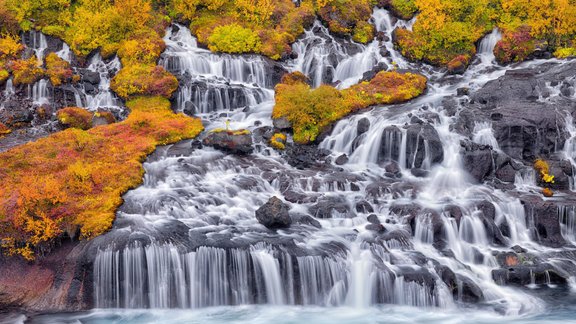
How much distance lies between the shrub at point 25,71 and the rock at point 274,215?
65.1ft

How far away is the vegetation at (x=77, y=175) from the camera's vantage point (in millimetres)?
15477

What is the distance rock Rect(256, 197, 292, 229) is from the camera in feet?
56.2

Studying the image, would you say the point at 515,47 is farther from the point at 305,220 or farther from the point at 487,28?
the point at 305,220

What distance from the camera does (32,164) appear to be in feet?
65.5

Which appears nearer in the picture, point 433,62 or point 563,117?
point 563,117

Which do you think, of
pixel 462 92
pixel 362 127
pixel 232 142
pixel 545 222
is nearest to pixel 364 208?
pixel 362 127

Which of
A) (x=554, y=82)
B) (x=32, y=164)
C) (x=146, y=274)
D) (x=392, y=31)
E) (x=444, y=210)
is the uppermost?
(x=392, y=31)

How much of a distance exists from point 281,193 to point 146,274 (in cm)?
699

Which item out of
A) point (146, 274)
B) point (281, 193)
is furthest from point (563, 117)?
point (146, 274)

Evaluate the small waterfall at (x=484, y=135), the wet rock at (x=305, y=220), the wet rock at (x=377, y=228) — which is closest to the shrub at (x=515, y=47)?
the small waterfall at (x=484, y=135)

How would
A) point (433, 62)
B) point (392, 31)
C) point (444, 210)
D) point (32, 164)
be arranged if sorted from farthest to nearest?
point (392, 31), point (433, 62), point (32, 164), point (444, 210)

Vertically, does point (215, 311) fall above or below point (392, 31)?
below

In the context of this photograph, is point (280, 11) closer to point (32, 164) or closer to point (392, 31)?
→ point (392, 31)

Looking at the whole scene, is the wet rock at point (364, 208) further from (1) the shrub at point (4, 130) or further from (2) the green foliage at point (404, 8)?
(2) the green foliage at point (404, 8)
